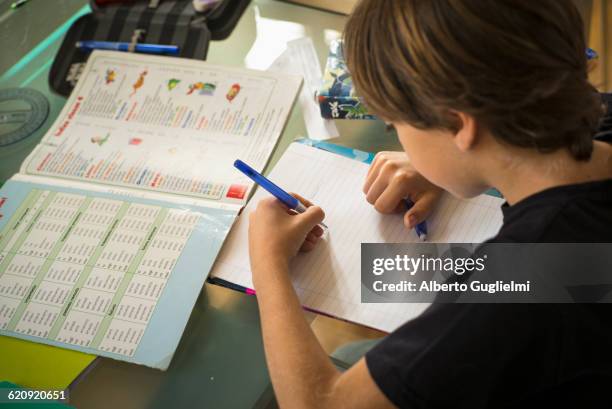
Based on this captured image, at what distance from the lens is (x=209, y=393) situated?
2.14 feet

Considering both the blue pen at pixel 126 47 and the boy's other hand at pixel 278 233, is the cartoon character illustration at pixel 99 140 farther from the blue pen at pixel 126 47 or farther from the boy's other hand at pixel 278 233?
the boy's other hand at pixel 278 233

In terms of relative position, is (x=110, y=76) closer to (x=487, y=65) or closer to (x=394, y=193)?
(x=394, y=193)

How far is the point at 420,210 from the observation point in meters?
0.74

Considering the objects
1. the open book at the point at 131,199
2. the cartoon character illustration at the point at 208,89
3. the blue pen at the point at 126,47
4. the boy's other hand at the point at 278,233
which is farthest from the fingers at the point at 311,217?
the blue pen at the point at 126,47

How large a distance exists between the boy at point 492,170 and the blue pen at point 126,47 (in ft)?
1.66

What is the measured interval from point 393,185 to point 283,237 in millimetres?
163

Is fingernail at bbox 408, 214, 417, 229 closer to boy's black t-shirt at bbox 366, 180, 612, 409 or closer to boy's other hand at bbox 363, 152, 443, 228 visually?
boy's other hand at bbox 363, 152, 443, 228

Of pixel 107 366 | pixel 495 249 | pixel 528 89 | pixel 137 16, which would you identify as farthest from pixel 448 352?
pixel 137 16

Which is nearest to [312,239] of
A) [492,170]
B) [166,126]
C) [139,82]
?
[492,170]

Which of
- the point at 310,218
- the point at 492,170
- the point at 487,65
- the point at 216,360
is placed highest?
the point at 487,65

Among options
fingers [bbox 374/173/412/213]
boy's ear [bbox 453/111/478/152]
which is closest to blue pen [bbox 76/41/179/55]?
fingers [bbox 374/173/412/213]

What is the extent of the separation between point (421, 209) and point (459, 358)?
0.26 m

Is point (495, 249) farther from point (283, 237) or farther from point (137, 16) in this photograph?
point (137, 16)

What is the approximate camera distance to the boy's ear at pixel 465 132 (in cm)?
56
